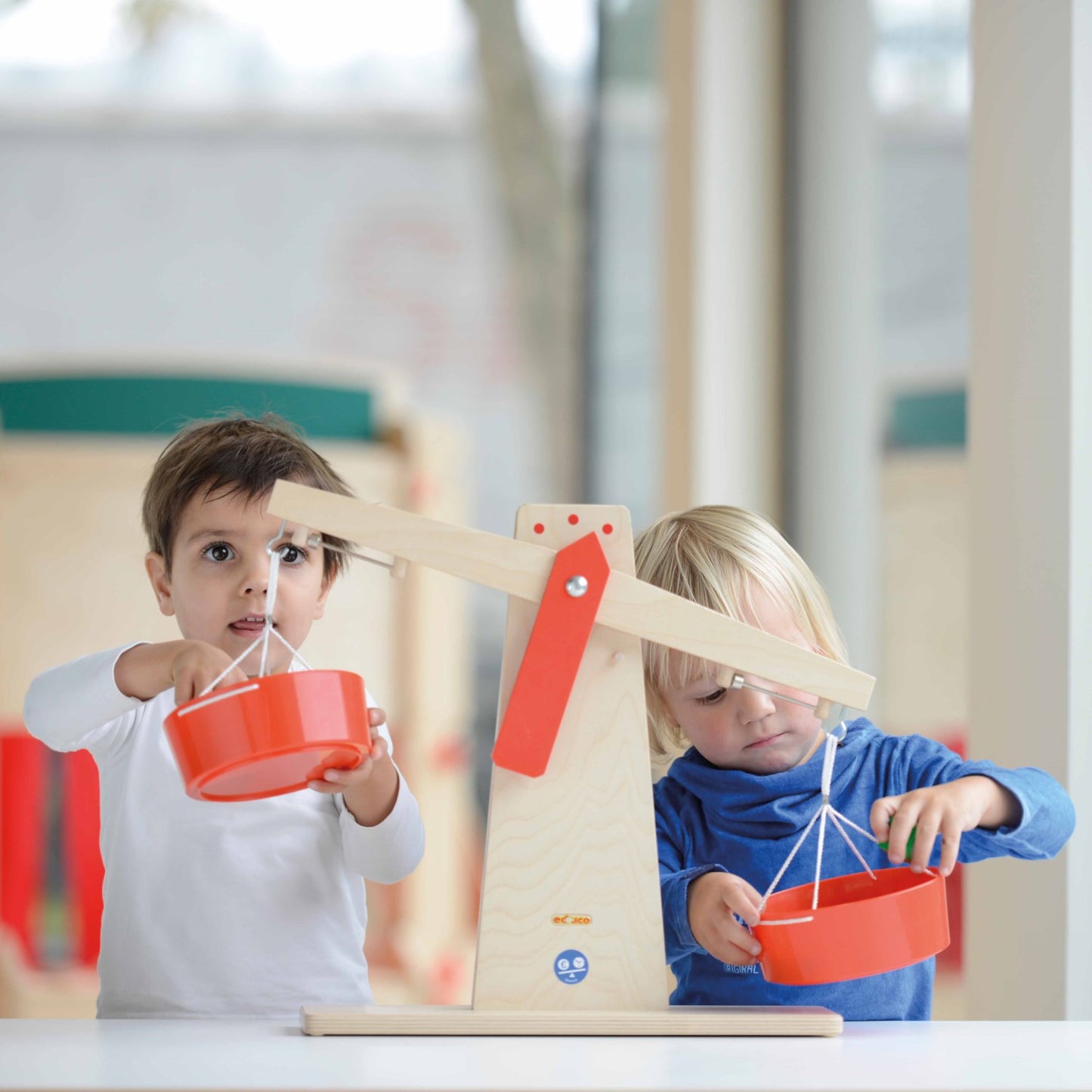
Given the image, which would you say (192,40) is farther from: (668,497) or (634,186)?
(668,497)

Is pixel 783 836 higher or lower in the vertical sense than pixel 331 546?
lower

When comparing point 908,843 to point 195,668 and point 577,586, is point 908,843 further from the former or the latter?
point 195,668

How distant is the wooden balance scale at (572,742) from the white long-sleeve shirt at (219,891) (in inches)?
6.2

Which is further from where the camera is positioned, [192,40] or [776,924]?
[192,40]

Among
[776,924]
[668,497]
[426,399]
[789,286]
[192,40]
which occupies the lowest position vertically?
[776,924]

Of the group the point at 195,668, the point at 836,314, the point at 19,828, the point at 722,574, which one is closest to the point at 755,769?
the point at 722,574

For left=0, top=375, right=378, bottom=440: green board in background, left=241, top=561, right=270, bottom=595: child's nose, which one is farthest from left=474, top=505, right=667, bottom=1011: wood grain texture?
left=0, top=375, right=378, bottom=440: green board in background

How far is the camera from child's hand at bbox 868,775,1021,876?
65 cm

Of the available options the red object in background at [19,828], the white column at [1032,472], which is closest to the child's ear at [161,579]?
the white column at [1032,472]

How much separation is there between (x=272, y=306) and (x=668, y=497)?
179 cm

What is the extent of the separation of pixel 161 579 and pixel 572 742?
363 mm

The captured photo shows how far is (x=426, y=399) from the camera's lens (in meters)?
3.26

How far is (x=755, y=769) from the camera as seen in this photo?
83 centimetres

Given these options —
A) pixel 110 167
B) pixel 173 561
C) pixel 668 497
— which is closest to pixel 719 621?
A: pixel 173 561
